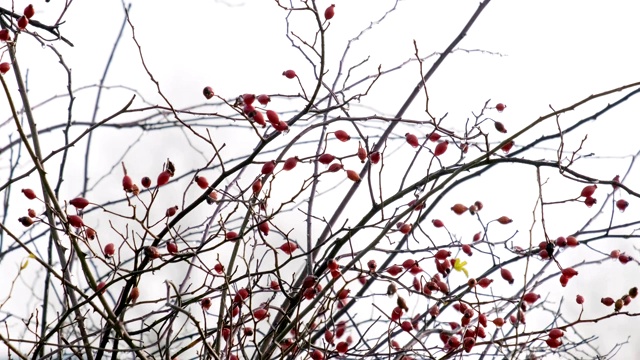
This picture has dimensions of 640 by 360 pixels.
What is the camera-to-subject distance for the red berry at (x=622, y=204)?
1244mm

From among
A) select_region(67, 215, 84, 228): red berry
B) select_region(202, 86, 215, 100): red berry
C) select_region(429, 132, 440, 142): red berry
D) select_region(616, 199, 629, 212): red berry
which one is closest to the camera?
select_region(67, 215, 84, 228): red berry

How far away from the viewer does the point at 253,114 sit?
2.94 feet

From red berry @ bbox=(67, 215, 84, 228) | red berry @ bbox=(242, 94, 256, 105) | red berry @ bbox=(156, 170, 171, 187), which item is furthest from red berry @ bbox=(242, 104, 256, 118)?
red berry @ bbox=(67, 215, 84, 228)

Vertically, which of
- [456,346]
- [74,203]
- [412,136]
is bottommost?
[456,346]

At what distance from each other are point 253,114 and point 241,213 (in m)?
0.88

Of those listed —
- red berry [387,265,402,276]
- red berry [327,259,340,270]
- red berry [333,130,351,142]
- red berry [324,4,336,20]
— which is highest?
red berry [324,4,336,20]

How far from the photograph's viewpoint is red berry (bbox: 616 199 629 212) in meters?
1.24

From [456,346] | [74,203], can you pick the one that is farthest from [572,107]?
[74,203]

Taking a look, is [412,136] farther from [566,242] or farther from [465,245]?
[566,242]

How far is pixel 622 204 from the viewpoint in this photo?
4.09 ft

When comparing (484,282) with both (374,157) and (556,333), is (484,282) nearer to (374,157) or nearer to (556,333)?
(556,333)

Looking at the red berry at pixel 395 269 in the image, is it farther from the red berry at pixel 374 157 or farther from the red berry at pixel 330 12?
the red berry at pixel 330 12

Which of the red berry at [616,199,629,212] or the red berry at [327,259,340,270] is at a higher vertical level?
the red berry at [616,199,629,212]

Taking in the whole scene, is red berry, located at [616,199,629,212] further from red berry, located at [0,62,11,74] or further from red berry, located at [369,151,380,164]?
red berry, located at [0,62,11,74]
